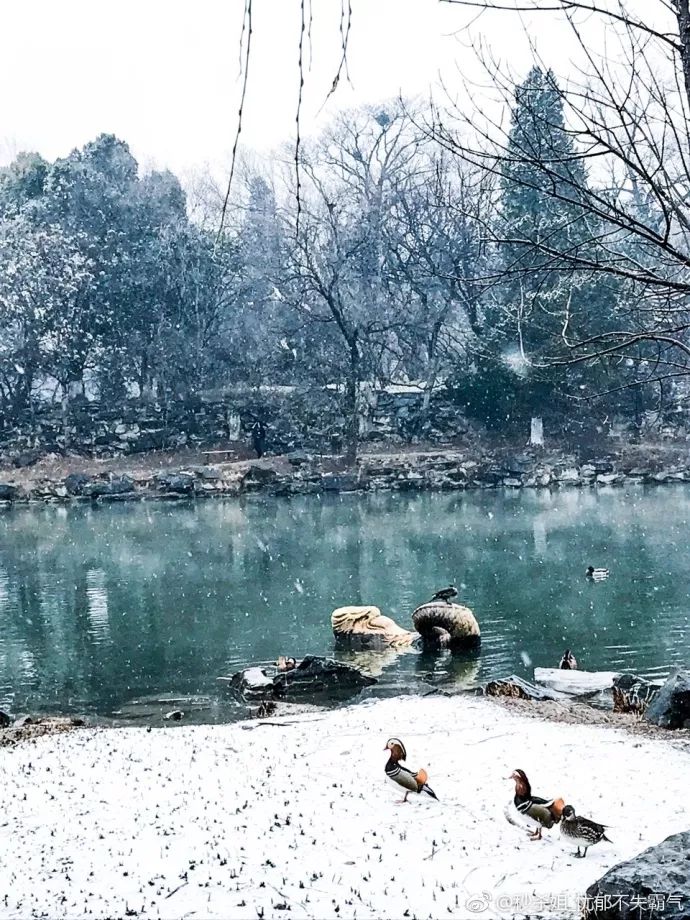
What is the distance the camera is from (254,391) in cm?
4922

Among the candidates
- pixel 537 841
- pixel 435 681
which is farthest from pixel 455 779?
pixel 435 681

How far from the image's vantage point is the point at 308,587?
23.7 m

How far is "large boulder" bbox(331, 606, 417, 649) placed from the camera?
18359 mm

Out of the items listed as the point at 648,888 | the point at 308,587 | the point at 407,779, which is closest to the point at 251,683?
the point at 407,779

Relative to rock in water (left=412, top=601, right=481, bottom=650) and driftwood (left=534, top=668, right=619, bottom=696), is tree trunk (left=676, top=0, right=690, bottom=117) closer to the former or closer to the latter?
driftwood (left=534, top=668, right=619, bottom=696)

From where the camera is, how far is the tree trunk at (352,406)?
4619 centimetres

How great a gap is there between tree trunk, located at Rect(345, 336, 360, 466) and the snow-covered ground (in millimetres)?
A: 34433

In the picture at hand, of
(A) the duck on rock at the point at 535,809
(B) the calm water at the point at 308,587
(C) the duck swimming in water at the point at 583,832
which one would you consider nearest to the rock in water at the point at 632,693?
(B) the calm water at the point at 308,587

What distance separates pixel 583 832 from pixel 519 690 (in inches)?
288

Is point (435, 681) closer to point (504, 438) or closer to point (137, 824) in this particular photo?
point (137, 824)

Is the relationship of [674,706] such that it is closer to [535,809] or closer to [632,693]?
[632,693]

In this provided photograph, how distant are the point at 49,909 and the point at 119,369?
43.7 m

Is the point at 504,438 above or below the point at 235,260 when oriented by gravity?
below

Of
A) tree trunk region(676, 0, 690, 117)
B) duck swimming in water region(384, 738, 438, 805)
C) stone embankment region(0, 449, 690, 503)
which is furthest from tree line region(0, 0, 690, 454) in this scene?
tree trunk region(676, 0, 690, 117)
